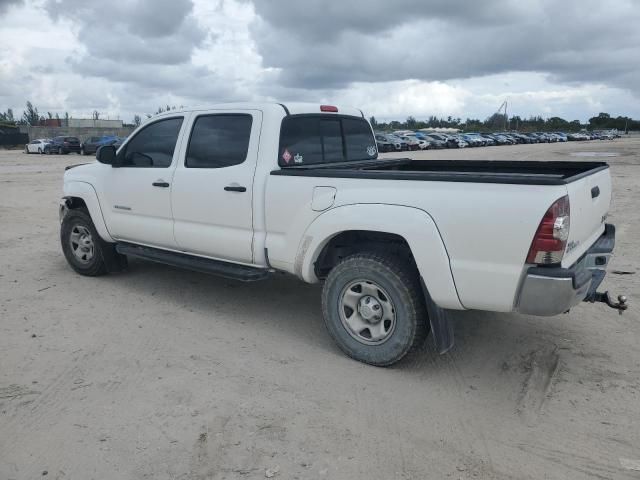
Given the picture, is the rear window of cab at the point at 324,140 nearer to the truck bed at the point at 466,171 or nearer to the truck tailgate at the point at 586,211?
the truck bed at the point at 466,171

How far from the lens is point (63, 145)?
126 ft

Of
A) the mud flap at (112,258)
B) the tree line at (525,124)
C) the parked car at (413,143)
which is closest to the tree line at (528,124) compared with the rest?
the tree line at (525,124)

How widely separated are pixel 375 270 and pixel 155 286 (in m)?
3.09

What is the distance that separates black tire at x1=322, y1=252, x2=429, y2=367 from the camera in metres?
3.76

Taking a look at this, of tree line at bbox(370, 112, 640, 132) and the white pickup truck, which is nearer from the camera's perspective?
the white pickup truck

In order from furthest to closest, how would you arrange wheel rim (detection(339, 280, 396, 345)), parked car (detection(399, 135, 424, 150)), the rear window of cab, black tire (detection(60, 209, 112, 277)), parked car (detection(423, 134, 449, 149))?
parked car (detection(423, 134, 449, 149)) → parked car (detection(399, 135, 424, 150)) → black tire (detection(60, 209, 112, 277)) → the rear window of cab → wheel rim (detection(339, 280, 396, 345))

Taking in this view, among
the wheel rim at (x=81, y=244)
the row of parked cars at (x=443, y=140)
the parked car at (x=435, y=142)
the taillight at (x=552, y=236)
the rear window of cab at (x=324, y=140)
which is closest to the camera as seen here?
the taillight at (x=552, y=236)

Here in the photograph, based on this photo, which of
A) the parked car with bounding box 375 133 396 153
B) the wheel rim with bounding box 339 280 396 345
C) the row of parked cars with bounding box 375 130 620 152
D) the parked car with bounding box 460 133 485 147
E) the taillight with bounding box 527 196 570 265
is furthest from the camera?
the parked car with bounding box 460 133 485 147

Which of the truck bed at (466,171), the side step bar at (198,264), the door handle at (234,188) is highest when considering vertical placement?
the truck bed at (466,171)

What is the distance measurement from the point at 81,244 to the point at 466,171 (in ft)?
14.3

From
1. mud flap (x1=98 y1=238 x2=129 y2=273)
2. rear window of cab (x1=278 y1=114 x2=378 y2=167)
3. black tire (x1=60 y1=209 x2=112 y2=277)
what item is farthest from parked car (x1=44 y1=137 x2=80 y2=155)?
rear window of cab (x1=278 y1=114 x2=378 y2=167)

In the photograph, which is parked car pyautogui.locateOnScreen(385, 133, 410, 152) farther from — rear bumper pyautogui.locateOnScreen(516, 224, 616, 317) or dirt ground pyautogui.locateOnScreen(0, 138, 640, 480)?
rear bumper pyautogui.locateOnScreen(516, 224, 616, 317)

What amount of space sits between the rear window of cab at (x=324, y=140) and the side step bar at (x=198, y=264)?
3.09 ft

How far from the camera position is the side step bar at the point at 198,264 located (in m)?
4.57
